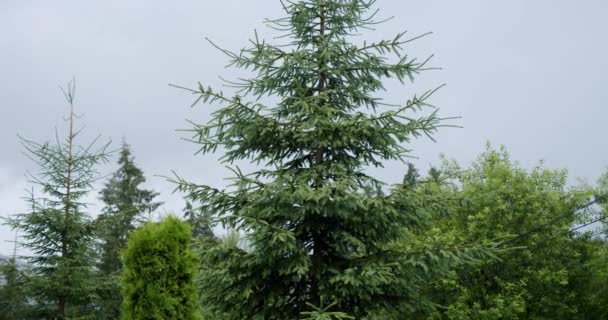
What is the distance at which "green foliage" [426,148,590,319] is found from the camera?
22938mm

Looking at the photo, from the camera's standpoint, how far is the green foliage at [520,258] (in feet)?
75.3

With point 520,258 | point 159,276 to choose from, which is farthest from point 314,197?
point 520,258

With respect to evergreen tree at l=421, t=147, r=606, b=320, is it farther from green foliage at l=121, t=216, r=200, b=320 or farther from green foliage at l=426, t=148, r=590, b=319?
green foliage at l=121, t=216, r=200, b=320

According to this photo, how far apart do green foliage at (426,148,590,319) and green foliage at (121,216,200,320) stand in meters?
15.1

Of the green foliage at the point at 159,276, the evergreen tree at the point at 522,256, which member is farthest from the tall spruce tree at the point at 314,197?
the evergreen tree at the point at 522,256

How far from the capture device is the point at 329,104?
1045cm

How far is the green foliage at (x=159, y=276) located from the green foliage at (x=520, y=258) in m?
15.1

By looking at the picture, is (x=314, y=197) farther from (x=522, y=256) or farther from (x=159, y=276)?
(x=522, y=256)

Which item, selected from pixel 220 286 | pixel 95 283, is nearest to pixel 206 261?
pixel 220 286

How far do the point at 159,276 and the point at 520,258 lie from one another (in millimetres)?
17860

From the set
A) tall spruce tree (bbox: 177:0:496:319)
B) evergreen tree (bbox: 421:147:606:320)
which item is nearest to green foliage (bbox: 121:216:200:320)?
tall spruce tree (bbox: 177:0:496:319)

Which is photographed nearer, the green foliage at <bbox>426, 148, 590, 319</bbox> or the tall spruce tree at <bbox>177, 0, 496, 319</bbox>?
the tall spruce tree at <bbox>177, 0, 496, 319</bbox>

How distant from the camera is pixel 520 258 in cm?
2352

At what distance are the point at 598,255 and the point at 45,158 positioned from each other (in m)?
20.4
